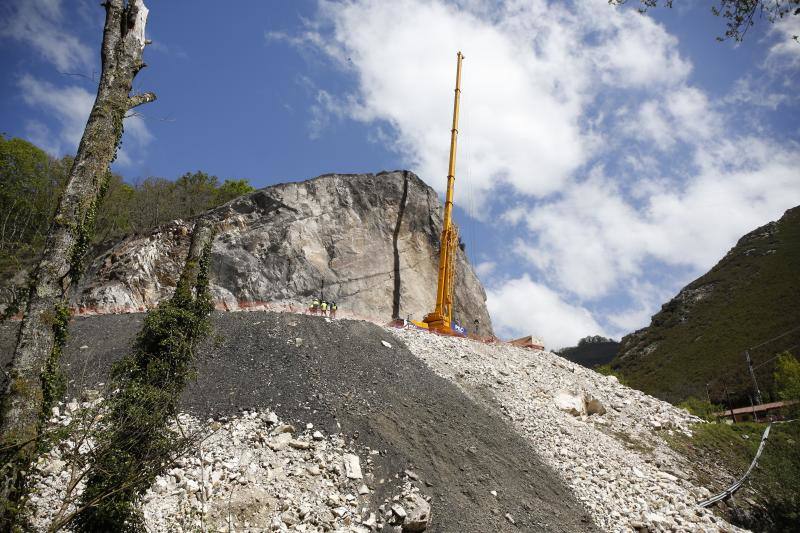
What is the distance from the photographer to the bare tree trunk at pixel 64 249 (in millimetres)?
5387

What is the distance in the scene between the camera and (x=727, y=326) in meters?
59.6

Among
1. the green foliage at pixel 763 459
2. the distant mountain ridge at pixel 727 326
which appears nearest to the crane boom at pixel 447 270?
the green foliage at pixel 763 459

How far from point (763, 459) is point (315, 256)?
880 inches

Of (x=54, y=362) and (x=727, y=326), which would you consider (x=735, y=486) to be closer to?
(x=54, y=362)

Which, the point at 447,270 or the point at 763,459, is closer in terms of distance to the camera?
the point at 763,459

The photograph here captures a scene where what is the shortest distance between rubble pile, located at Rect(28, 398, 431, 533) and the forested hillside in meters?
23.4

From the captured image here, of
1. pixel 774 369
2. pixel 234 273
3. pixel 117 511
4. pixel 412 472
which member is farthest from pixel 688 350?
pixel 117 511

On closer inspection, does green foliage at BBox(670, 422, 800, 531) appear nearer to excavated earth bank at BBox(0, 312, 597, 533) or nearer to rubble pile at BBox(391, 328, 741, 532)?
rubble pile at BBox(391, 328, 741, 532)

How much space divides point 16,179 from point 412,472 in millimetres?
38291

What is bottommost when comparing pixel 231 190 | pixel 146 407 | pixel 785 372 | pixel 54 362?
pixel 146 407

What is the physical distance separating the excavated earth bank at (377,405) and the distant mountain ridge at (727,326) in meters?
33.4

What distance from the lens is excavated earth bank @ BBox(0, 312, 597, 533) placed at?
504 inches

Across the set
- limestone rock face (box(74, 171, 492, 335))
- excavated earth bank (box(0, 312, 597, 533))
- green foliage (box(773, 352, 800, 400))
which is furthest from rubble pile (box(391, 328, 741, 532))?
green foliage (box(773, 352, 800, 400))

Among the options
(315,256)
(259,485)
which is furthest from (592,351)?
(259,485)
